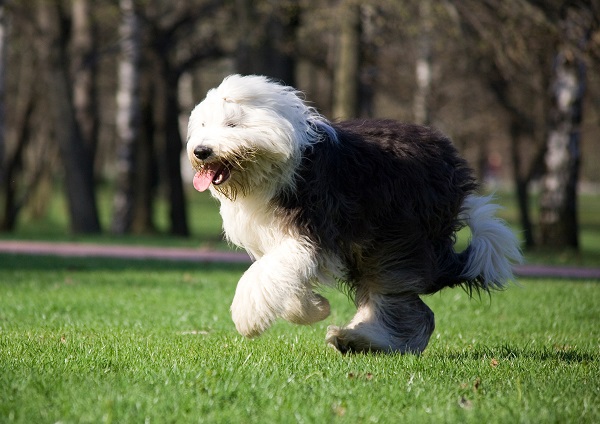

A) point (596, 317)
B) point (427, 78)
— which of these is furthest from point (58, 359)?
point (427, 78)

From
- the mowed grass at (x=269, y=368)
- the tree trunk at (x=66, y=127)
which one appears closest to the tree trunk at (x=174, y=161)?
the tree trunk at (x=66, y=127)

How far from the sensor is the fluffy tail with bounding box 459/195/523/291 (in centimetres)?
650

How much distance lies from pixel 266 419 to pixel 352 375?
1.10 m

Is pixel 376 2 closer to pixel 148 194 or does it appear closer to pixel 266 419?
pixel 148 194

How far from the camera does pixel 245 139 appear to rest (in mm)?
5680

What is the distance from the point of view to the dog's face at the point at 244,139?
568cm

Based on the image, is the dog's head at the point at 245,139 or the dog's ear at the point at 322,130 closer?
the dog's head at the point at 245,139

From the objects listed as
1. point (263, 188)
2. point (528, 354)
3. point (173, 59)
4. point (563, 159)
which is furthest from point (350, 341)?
point (173, 59)

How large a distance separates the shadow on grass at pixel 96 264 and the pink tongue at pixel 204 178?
746 centimetres

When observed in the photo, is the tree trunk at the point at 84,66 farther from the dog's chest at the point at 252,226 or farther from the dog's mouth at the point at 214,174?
the dog's mouth at the point at 214,174

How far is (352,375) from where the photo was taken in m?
5.21

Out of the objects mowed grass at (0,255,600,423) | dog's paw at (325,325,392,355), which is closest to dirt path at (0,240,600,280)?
mowed grass at (0,255,600,423)

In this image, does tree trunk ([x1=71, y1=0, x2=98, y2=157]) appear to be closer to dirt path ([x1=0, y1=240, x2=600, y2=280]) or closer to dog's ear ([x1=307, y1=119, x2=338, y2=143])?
dirt path ([x1=0, y1=240, x2=600, y2=280])

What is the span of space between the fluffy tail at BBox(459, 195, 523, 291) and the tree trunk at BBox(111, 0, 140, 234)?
15.2m
